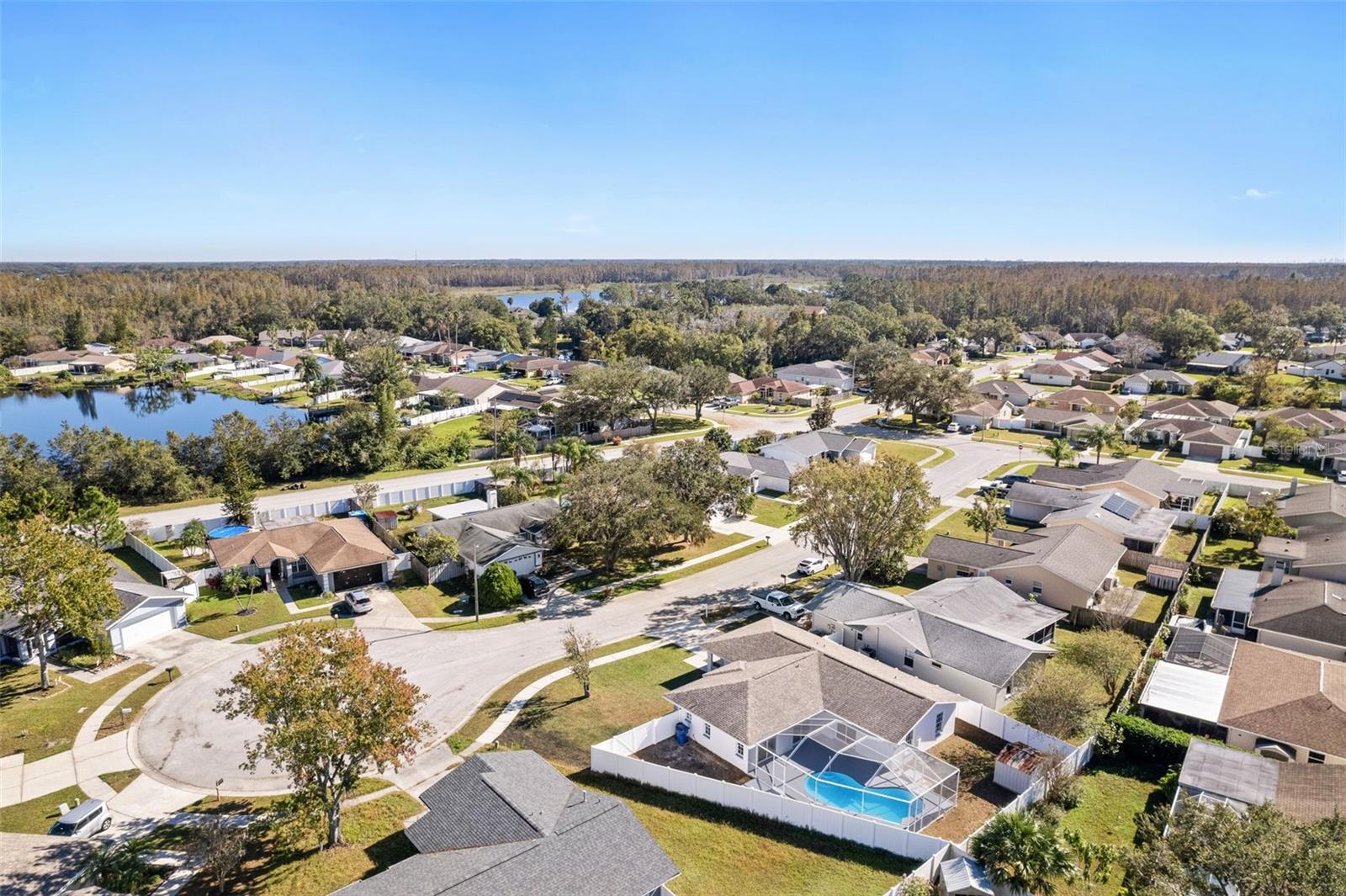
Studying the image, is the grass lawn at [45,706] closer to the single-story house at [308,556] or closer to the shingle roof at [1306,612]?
the single-story house at [308,556]

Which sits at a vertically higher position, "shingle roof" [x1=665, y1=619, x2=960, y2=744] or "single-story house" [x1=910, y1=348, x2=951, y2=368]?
"single-story house" [x1=910, y1=348, x2=951, y2=368]

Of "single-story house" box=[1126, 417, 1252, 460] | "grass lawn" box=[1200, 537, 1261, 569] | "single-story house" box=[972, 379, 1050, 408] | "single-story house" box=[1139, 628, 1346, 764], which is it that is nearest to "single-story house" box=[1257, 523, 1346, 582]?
"grass lawn" box=[1200, 537, 1261, 569]

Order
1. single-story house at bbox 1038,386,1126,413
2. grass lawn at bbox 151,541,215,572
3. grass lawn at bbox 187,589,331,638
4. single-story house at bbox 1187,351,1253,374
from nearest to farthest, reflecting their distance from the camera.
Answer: grass lawn at bbox 187,589,331,638, grass lawn at bbox 151,541,215,572, single-story house at bbox 1038,386,1126,413, single-story house at bbox 1187,351,1253,374

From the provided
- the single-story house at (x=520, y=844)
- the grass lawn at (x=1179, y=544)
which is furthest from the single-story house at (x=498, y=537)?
the grass lawn at (x=1179, y=544)

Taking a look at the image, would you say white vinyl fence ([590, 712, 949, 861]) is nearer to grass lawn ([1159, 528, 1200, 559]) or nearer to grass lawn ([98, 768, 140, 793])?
grass lawn ([98, 768, 140, 793])

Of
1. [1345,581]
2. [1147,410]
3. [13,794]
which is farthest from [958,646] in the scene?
[1147,410]

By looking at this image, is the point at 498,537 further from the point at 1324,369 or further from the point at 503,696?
the point at 1324,369

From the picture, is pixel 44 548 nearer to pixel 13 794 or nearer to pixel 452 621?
pixel 13 794

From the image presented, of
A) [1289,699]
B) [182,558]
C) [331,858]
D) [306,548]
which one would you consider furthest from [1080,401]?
[331,858]
